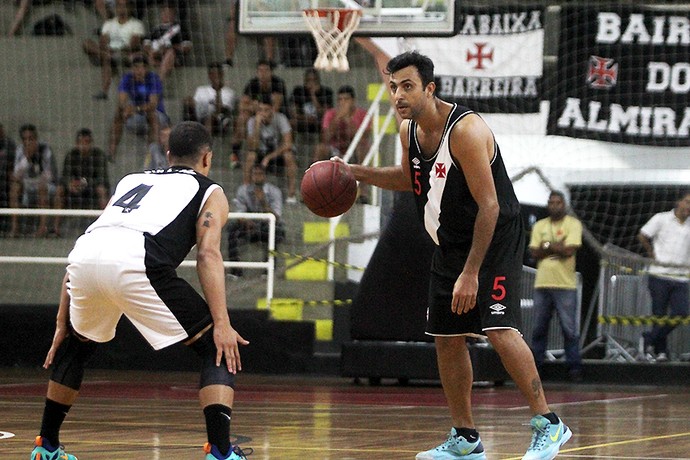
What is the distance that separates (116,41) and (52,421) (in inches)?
458

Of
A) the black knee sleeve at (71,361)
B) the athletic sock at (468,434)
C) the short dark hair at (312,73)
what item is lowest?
the athletic sock at (468,434)

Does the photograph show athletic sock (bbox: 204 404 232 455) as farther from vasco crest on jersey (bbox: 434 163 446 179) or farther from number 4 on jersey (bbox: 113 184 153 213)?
vasco crest on jersey (bbox: 434 163 446 179)

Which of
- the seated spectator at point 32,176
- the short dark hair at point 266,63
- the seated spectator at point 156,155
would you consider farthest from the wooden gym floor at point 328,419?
the short dark hair at point 266,63

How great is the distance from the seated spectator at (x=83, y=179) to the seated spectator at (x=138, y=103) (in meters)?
0.47

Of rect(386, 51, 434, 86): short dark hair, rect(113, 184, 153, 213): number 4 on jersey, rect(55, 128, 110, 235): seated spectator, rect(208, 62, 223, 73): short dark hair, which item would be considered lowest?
rect(55, 128, 110, 235): seated spectator

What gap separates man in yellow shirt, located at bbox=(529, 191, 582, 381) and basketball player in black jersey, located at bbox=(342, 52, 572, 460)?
23.2ft

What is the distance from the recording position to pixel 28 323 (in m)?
14.3

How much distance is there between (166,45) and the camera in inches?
648

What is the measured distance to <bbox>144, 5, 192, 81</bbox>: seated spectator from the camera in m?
16.4

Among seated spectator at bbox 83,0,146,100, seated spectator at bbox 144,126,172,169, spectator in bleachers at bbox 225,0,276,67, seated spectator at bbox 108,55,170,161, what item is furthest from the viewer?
seated spectator at bbox 83,0,146,100

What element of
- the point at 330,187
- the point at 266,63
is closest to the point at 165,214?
the point at 330,187

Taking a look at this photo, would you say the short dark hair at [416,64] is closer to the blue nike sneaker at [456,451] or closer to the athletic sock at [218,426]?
the blue nike sneaker at [456,451]

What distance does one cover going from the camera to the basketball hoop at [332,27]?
1171 cm

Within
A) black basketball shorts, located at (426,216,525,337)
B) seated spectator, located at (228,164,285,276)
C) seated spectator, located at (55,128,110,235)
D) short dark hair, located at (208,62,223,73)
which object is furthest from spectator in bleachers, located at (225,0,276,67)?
black basketball shorts, located at (426,216,525,337)
